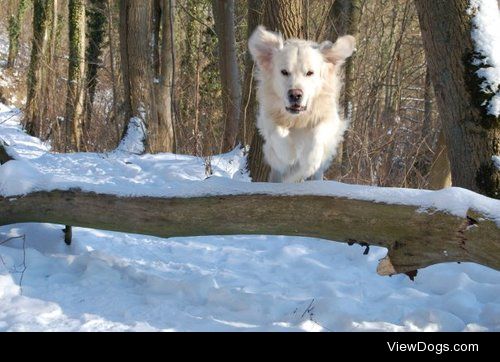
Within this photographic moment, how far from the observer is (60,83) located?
17.1m

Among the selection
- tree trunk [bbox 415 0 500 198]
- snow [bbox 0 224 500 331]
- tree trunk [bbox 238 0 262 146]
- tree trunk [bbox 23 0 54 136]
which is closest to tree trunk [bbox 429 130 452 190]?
snow [bbox 0 224 500 331]

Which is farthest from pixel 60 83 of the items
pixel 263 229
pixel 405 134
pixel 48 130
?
pixel 263 229

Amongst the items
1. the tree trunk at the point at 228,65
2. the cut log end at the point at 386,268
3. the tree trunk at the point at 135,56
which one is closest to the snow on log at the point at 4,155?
the cut log end at the point at 386,268

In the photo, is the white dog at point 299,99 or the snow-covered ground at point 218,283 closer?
the snow-covered ground at point 218,283

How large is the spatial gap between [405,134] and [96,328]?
6.83 m

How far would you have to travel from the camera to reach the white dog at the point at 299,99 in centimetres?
474

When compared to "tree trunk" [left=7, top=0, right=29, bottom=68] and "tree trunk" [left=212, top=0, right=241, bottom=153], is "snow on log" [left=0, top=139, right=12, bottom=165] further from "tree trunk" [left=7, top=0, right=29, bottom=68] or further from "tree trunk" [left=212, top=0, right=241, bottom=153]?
"tree trunk" [left=7, top=0, right=29, bottom=68]

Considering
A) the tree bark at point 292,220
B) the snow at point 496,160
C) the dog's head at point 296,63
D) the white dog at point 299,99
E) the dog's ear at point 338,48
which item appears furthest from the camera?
the dog's ear at point 338,48

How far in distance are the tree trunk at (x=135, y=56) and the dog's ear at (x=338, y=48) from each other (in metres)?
6.29

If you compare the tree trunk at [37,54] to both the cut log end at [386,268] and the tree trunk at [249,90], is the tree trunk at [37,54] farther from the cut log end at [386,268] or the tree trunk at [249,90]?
the cut log end at [386,268]

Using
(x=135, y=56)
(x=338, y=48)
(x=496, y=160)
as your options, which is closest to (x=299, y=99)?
(x=338, y=48)
